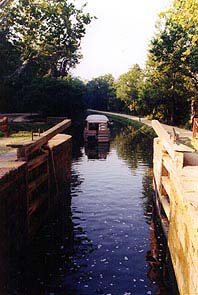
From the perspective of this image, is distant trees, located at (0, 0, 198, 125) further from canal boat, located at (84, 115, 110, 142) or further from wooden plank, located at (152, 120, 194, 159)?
wooden plank, located at (152, 120, 194, 159)

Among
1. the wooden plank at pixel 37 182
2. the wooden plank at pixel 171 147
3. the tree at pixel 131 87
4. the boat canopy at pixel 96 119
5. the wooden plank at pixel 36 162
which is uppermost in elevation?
the tree at pixel 131 87

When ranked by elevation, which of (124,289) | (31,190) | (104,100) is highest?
(104,100)

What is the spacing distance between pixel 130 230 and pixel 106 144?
26131 mm

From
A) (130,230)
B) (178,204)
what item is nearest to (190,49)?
(130,230)

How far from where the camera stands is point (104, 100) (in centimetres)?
11650

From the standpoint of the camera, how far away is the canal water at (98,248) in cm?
1098

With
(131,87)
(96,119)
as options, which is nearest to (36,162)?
(96,119)

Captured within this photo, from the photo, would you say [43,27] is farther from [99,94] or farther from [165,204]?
[99,94]

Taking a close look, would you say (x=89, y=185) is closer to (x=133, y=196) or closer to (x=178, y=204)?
(x=133, y=196)

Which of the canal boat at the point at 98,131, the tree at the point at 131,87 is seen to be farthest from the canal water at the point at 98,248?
the tree at the point at 131,87

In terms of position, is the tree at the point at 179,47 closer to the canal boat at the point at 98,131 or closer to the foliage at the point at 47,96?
the canal boat at the point at 98,131

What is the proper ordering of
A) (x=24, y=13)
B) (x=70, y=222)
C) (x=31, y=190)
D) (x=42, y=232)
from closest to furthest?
(x=31, y=190), (x=42, y=232), (x=70, y=222), (x=24, y=13)

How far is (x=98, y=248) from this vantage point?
44.7 feet

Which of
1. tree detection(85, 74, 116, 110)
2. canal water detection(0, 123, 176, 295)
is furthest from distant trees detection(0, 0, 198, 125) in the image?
tree detection(85, 74, 116, 110)
